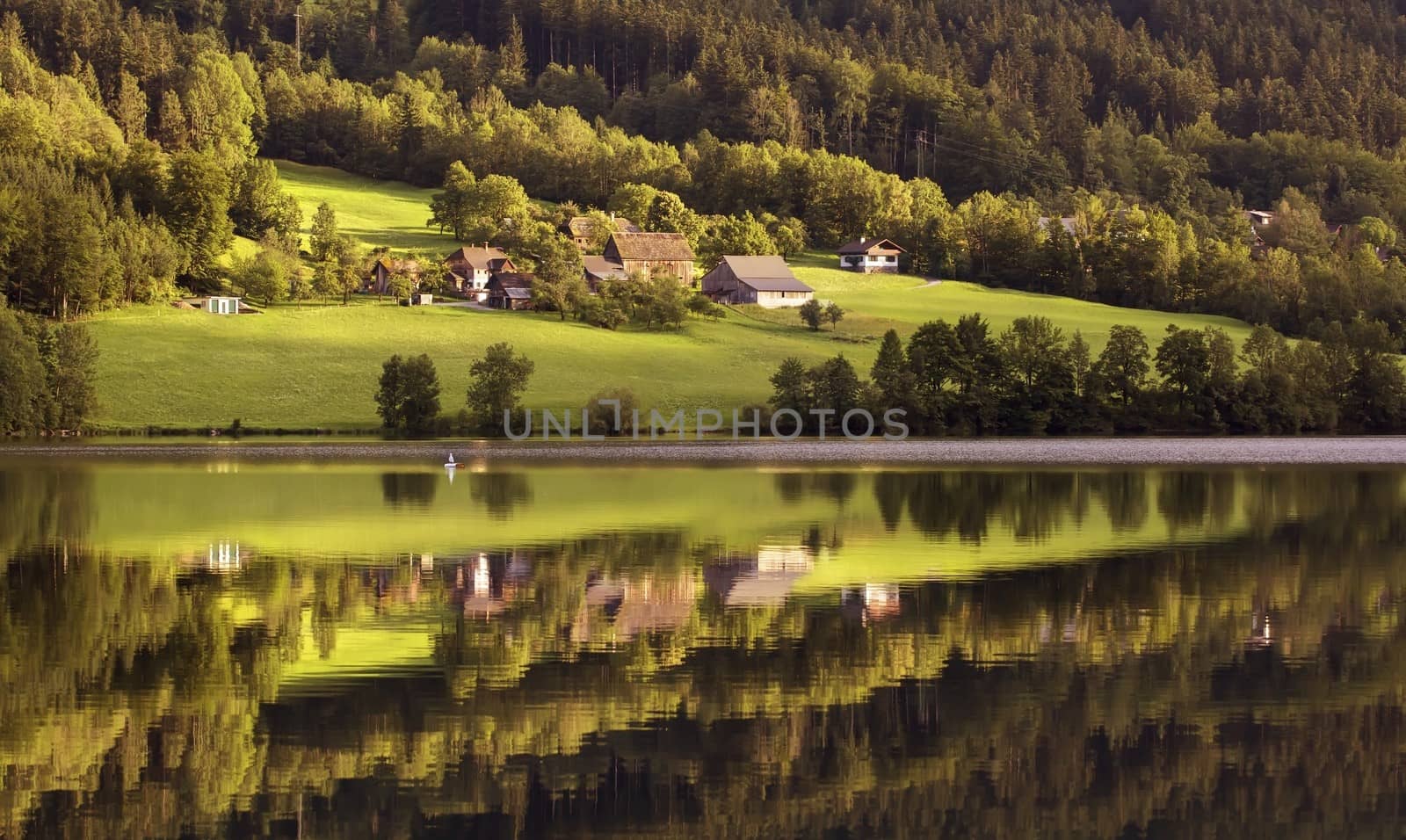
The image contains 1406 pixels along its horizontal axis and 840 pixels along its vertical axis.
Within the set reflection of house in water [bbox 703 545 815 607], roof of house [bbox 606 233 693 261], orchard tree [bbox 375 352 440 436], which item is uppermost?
roof of house [bbox 606 233 693 261]

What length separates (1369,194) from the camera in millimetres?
195875

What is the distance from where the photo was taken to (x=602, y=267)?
138 m

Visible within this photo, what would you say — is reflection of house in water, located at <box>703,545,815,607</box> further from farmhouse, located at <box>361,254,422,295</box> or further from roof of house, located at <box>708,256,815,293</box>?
farmhouse, located at <box>361,254,422,295</box>

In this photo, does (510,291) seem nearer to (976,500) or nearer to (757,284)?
(757,284)

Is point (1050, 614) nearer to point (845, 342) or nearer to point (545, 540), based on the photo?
point (545, 540)

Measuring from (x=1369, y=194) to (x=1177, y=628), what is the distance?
618ft

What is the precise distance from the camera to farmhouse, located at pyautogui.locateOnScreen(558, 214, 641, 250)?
505ft

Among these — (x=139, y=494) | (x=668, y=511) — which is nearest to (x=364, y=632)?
(x=668, y=511)

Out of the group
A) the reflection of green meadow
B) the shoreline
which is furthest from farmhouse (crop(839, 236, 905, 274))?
the reflection of green meadow

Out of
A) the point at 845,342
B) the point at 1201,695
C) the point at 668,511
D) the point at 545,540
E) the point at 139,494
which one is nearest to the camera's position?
the point at 1201,695

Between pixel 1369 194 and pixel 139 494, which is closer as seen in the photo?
pixel 139 494

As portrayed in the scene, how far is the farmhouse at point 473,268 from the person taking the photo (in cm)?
13375

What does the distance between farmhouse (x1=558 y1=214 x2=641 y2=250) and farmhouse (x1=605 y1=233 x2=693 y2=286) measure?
5.90 m

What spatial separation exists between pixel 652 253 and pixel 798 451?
71.7 metres
